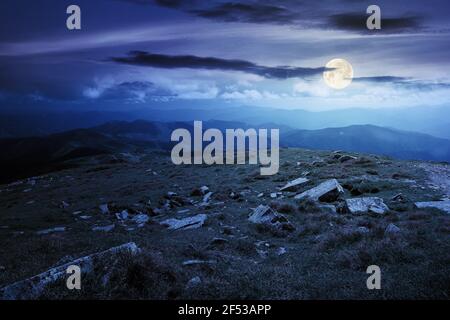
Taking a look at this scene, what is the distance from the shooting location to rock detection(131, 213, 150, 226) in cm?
1871

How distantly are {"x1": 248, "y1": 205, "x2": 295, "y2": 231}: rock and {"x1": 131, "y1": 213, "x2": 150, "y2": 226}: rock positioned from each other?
6.03 metres

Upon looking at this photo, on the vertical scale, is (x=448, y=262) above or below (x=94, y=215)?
above

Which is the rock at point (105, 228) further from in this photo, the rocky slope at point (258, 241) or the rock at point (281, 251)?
the rock at point (281, 251)

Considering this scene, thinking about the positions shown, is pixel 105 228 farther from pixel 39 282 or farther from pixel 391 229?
pixel 391 229

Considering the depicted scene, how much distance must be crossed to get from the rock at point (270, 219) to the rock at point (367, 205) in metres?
3.52

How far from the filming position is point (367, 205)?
54.1ft

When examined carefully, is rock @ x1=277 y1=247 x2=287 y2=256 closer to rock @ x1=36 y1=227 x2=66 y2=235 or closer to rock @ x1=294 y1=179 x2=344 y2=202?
rock @ x1=294 y1=179 x2=344 y2=202

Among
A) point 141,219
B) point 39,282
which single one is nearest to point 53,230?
point 141,219

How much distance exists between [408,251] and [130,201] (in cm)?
1907

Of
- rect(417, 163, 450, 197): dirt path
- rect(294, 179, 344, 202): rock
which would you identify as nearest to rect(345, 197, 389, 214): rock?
rect(294, 179, 344, 202): rock

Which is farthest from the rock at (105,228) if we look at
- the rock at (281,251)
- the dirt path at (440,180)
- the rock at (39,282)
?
the dirt path at (440,180)
